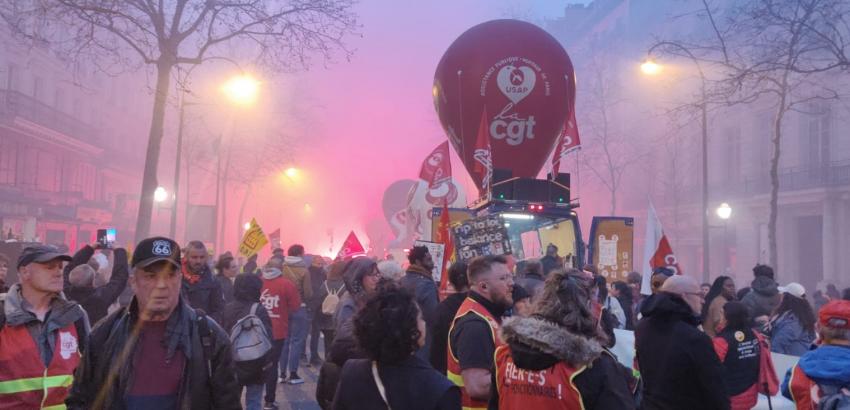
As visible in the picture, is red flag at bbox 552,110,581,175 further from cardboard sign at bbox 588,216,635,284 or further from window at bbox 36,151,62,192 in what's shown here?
window at bbox 36,151,62,192

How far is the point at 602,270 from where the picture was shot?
13773 millimetres

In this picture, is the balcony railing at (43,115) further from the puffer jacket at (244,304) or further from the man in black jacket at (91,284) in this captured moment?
the puffer jacket at (244,304)

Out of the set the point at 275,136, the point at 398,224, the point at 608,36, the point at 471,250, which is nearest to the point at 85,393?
the point at 471,250

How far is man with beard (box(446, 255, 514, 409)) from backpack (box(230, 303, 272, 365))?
253 cm

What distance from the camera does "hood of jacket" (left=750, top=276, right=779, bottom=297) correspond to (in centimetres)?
938

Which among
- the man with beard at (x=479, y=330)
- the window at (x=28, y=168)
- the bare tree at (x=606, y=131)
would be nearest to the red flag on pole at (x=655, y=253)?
the man with beard at (x=479, y=330)

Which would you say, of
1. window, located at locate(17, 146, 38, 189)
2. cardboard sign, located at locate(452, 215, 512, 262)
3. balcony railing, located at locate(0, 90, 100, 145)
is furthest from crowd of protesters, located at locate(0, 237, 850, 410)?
window, located at locate(17, 146, 38, 189)

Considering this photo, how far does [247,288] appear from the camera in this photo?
7.57 meters

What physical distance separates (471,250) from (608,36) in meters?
49.8

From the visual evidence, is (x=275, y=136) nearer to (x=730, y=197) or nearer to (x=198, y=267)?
(x=730, y=197)

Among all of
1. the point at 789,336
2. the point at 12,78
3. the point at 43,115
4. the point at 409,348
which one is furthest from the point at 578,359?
the point at 43,115

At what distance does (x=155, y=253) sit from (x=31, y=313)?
1518 millimetres

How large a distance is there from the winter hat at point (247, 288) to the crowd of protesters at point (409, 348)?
→ 0.26 metres

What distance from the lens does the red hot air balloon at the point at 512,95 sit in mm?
17422
